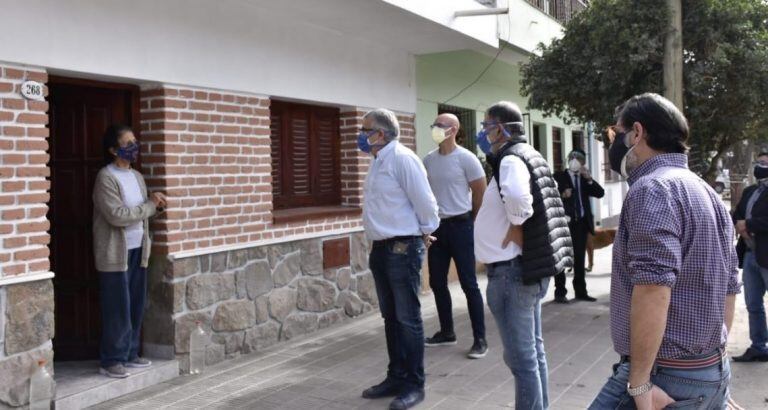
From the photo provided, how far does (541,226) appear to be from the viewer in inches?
148

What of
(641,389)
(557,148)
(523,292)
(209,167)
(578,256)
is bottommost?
(578,256)

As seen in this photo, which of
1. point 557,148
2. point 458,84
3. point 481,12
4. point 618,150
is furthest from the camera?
point 557,148

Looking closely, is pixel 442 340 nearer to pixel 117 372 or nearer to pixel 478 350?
pixel 478 350

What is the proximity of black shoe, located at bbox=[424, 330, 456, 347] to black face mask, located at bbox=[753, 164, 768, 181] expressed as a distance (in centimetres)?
275

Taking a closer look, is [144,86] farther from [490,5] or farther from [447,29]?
[490,5]

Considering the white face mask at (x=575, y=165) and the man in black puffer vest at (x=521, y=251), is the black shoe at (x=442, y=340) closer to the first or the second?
the man in black puffer vest at (x=521, y=251)

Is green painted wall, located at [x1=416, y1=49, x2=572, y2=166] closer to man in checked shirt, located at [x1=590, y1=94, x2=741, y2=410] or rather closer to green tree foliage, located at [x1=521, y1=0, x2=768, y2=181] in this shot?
green tree foliage, located at [x1=521, y1=0, x2=768, y2=181]

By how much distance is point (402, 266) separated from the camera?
181 inches

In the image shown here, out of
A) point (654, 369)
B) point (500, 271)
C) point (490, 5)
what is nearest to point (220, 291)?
point (500, 271)

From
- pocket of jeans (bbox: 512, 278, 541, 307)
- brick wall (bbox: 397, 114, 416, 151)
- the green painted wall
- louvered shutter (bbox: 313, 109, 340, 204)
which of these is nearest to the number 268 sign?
pocket of jeans (bbox: 512, 278, 541, 307)

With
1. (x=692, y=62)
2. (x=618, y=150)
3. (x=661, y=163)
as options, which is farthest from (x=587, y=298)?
(x=661, y=163)

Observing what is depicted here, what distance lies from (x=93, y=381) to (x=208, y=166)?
184 cm

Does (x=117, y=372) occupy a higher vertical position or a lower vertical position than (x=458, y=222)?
lower

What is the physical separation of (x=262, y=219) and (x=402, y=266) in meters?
2.21
